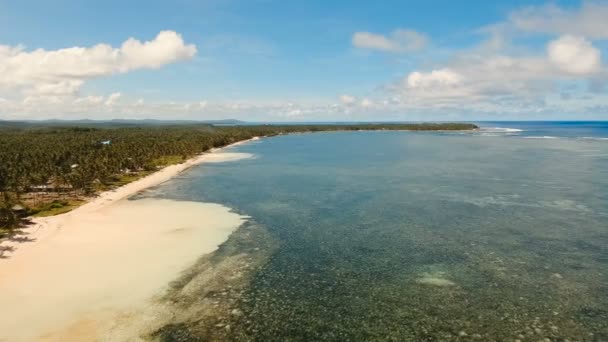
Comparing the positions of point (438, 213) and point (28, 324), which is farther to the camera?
point (438, 213)

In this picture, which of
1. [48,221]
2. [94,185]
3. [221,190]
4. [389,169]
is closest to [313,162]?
[389,169]

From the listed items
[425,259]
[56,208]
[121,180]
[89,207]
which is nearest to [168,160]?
[121,180]

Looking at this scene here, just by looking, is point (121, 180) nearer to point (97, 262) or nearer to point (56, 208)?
point (56, 208)

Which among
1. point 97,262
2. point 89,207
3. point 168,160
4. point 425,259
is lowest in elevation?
point 97,262

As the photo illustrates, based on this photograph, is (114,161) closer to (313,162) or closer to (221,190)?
(221,190)

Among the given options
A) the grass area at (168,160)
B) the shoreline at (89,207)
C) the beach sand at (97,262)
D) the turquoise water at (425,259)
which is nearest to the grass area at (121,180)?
the shoreline at (89,207)

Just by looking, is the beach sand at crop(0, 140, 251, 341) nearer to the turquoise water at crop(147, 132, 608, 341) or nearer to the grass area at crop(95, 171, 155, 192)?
the turquoise water at crop(147, 132, 608, 341)

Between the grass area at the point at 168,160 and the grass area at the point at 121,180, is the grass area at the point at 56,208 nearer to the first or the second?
the grass area at the point at 121,180
